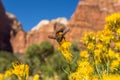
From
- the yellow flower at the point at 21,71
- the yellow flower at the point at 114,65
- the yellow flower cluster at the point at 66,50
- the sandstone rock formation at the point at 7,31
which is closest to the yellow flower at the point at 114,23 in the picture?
the yellow flower at the point at 114,65

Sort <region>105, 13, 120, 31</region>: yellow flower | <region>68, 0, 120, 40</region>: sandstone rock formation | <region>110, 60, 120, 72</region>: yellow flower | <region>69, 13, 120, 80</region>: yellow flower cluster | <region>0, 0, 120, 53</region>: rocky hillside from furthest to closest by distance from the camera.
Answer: <region>68, 0, 120, 40</region>: sandstone rock formation < <region>0, 0, 120, 53</region>: rocky hillside < <region>105, 13, 120, 31</region>: yellow flower < <region>69, 13, 120, 80</region>: yellow flower cluster < <region>110, 60, 120, 72</region>: yellow flower

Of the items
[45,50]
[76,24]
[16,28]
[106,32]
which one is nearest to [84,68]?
[106,32]

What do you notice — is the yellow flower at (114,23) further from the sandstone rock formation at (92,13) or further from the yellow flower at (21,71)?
the sandstone rock formation at (92,13)

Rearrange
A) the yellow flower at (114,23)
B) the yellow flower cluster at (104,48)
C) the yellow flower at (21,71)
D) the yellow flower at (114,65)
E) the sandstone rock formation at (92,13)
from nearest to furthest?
the yellow flower at (21,71) → the yellow flower at (114,65) → the yellow flower cluster at (104,48) → the yellow flower at (114,23) → the sandstone rock formation at (92,13)

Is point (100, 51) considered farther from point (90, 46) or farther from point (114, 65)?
point (114, 65)

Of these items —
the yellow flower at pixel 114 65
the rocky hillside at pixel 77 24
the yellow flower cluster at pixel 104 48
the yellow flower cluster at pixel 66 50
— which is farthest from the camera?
the rocky hillside at pixel 77 24

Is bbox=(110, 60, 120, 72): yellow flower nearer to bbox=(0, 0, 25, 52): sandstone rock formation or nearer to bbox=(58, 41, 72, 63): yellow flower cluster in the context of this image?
bbox=(58, 41, 72, 63): yellow flower cluster

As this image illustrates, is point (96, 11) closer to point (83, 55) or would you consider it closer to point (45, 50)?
point (45, 50)

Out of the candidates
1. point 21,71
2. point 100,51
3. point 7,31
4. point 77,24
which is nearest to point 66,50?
point 100,51

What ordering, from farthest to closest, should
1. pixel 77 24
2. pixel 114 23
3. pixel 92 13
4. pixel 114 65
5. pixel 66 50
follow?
pixel 92 13, pixel 77 24, pixel 114 23, pixel 114 65, pixel 66 50

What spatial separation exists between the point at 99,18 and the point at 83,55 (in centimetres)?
11697

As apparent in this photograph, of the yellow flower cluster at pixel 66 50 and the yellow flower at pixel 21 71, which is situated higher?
the yellow flower cluster at pixel 66 50

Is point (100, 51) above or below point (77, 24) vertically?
below

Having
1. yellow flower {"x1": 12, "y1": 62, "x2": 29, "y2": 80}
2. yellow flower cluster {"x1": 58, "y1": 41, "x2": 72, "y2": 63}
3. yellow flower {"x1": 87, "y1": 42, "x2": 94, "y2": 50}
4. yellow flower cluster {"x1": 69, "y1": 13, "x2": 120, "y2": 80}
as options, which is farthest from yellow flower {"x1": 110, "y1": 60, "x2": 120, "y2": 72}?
yellow flower {"x1": 12, "y1": 62, "x2": 29, "y2": 80}
